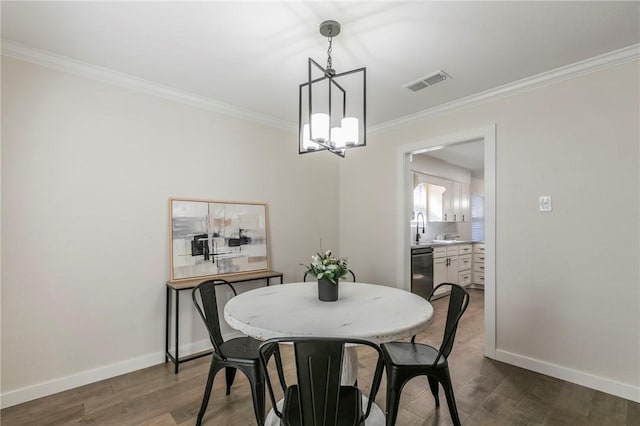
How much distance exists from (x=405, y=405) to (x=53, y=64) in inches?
139

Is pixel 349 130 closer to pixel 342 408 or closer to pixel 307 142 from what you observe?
pixel 307 142

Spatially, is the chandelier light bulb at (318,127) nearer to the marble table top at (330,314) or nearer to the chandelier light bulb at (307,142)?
the chandelier light bulb at (307,142)

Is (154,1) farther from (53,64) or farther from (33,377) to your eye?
(33,377)

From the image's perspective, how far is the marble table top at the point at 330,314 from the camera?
145 centimetres

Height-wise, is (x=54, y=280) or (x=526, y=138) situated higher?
(x=526, y=138)

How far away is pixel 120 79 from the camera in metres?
2.59

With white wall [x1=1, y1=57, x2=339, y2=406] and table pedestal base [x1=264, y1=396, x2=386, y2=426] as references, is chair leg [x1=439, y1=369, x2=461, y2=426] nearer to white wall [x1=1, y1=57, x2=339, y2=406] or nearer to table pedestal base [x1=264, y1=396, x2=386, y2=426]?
table pedestal base [x1=264, y1=396, x2=386, y2=426]

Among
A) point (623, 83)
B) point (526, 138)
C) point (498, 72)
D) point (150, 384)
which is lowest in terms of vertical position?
point (150, 384)

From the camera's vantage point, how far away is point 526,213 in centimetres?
270

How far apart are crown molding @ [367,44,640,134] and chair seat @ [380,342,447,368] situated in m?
2.35

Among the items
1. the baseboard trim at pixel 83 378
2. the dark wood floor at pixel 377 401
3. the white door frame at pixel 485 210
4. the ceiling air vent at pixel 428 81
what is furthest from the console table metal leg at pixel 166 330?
the ceiling air vent at pixel 428 81

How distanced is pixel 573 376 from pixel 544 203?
4.50 feet

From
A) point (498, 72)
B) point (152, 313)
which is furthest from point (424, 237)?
point (152, 313)

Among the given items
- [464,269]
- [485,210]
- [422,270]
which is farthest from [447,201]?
[485,210]
